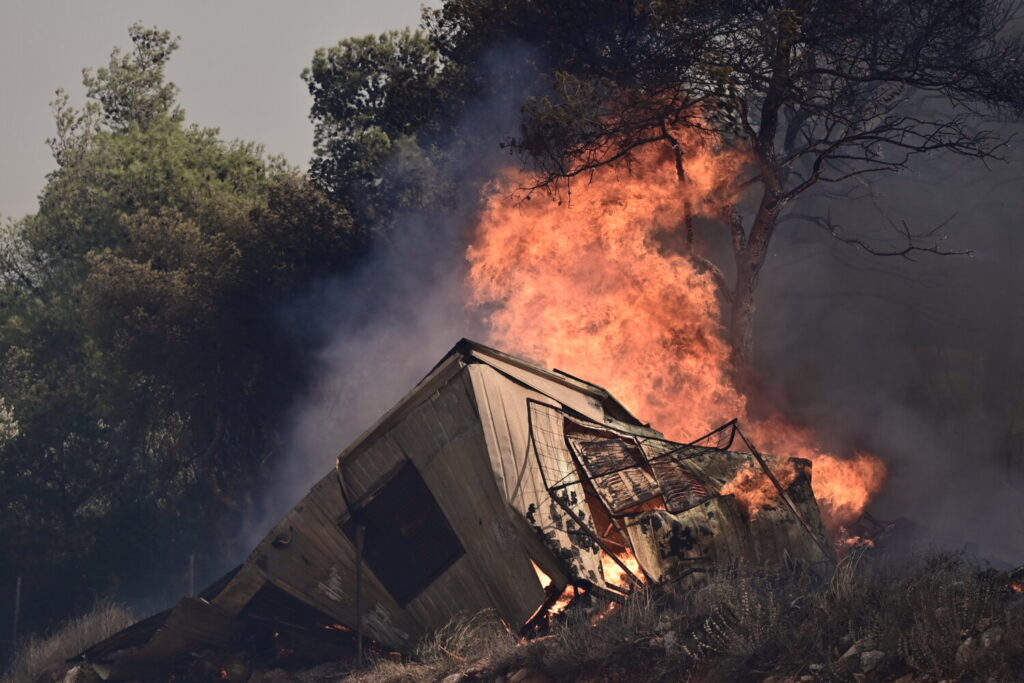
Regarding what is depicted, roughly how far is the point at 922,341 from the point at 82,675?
2087 centimetres

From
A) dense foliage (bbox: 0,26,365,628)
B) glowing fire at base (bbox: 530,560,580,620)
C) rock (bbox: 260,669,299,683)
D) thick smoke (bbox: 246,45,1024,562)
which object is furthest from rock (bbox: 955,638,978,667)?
dense foliage (bbox: 0,26,365,628)

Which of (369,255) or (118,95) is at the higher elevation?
(118,95)

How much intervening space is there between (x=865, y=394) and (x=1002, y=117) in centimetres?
750

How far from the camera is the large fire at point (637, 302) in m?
26.9

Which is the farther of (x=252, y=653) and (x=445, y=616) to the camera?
(x=252, y=653)

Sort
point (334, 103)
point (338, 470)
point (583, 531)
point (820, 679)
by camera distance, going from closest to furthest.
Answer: point (820, 679)
point (583, 531)
point (338, 470)
point (334, 103)

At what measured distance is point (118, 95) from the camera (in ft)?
160

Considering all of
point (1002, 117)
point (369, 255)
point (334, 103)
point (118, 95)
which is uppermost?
point (118, 95)

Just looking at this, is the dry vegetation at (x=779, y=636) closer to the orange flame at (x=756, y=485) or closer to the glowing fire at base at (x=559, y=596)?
the glowing fire at base at (x=559, y=596)

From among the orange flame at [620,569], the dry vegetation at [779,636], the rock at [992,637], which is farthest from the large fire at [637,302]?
the rock at [992,637]

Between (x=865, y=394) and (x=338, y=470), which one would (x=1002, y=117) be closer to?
(x=865, y=394)

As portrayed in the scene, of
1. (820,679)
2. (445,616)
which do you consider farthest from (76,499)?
(820,679)

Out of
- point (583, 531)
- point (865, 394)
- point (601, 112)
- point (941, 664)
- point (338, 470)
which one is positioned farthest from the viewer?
point (865, 394)

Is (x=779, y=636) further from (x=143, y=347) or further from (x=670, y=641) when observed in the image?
(x=143, y=347)
